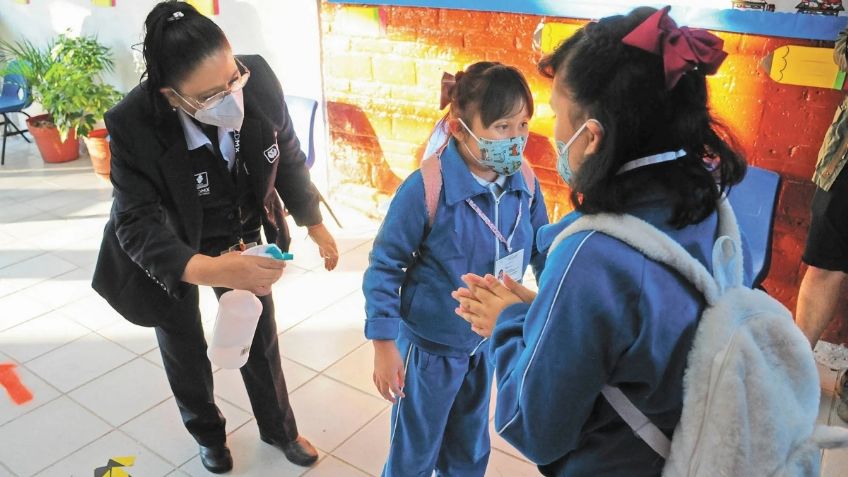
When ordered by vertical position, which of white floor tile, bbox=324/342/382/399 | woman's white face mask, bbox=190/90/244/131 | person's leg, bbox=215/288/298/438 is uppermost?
woman's white face mask, bbox=190/90/244/131

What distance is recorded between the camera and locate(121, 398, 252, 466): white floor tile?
7.12ft

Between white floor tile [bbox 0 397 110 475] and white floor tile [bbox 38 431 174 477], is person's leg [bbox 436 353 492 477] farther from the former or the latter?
white floor tile [bbox 0 397 110 475]

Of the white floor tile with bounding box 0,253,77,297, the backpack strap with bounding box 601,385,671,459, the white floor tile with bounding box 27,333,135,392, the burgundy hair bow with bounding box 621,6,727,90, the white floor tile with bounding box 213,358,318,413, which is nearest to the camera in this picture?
the burgundy hair bow with bounding box 621,6,727,90

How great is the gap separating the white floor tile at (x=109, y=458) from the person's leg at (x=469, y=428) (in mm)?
958

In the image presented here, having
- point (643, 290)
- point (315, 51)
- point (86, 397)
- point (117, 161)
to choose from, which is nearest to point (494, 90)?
point (643, 290)

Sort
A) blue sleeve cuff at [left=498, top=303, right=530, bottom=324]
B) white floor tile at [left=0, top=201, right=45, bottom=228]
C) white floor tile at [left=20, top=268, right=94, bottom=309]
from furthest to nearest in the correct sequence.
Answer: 1. white floor tile at [left=0, top=201, right=45, bottom=228]
2. white floor tile at [left=20, top=268, right=94, bottom=309]
3. blue sleeve cuff at [left=498, top=303, right=530, bottom=324]

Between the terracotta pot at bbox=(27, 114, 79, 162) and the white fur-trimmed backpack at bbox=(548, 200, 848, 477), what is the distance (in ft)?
17.8

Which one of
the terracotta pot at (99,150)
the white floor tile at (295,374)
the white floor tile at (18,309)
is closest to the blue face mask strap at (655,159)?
the white floor tile at (295,374)

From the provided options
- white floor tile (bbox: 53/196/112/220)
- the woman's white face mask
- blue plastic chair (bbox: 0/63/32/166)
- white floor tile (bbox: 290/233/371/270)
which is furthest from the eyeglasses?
blue plastic chair (bbox: 0/63/32/166)

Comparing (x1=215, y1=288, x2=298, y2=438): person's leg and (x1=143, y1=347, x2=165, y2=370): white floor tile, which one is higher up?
(x1=215, y1=288, x2=298, y2=438): person's leg

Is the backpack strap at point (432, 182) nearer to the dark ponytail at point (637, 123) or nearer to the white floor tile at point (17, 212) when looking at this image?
the dark ponytail at point (637, 123)

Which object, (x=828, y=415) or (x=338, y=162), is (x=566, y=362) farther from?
(x=338, y=162)

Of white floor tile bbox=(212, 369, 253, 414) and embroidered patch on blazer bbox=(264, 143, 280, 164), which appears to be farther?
white floor tile bbox=(212, 369, 253, 414)

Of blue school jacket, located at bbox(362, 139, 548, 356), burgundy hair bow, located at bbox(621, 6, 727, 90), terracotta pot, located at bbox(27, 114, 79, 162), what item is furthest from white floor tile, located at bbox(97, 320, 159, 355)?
terracotta pot, located at bbox(27, 114, 79, 162)
